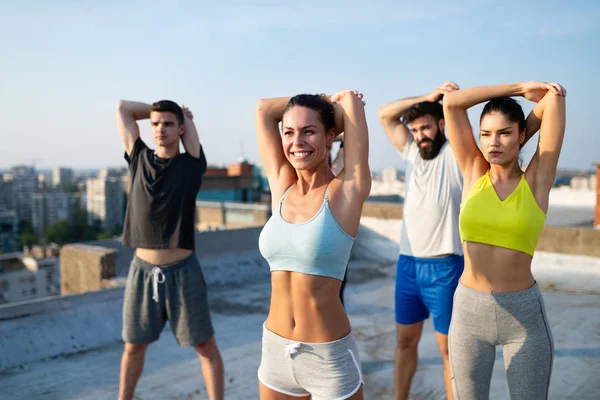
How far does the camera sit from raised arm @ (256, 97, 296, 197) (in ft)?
7.57

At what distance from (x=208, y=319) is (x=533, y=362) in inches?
74.8

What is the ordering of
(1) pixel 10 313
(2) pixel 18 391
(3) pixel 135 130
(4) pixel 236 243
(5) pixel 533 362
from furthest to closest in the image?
(4) pixel 236 243 < (1) pixel 10 313 < (2) pixel 18 391 < (3) pixel 135 130 < (5) pixel 533 362

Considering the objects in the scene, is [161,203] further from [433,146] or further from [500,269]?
[500,269]

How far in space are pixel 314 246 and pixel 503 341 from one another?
968 millimetres

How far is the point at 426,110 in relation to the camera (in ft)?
10.5

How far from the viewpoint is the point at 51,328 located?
4.77 metres

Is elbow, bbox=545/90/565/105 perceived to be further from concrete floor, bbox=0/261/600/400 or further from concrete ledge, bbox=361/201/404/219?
concrete ledge, bbox=361/201/404/219

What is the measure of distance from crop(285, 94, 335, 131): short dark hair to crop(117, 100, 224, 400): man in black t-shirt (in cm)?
145

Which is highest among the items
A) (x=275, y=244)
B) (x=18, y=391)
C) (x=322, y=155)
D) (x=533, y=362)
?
(x=322, y=155)

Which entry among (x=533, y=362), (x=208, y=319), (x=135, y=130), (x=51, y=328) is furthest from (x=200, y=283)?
(x=51, y=328)

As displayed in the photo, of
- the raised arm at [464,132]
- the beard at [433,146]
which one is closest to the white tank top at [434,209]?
the beard at [433,146]

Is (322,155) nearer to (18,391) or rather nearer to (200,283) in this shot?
(200,283)

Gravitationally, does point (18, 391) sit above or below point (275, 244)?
below

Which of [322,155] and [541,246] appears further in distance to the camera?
[541,246]
